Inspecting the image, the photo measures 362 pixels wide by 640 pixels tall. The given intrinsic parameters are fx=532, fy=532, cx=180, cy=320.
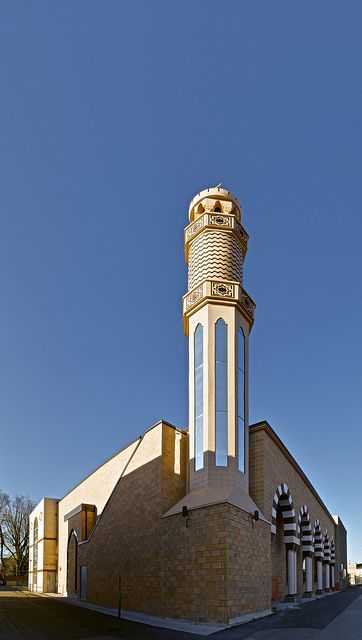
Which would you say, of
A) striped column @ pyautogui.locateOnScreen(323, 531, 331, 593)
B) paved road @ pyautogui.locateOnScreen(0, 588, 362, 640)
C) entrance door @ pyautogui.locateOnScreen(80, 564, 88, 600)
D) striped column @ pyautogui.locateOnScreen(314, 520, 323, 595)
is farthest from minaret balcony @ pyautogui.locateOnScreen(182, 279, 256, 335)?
striped column @ pyautogui.locateOnScreen(323, 531, 331, 593)

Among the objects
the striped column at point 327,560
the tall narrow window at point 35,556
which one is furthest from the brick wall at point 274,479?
the tall narrow window at point 35,556

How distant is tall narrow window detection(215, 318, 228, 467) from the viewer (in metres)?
20.2

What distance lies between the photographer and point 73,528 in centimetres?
3462

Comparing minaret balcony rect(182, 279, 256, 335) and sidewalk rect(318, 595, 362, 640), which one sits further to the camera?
minaret balcony rect(182, 279, 256, 335)

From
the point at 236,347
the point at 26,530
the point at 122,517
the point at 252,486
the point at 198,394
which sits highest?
the point at 236,347

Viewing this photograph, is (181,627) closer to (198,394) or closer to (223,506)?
(223,506)

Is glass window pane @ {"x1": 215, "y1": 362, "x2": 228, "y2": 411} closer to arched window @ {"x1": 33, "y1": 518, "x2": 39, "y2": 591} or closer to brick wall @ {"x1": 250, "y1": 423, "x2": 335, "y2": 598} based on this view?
brick wall @ {"x1": 250, "y1": 423, "x2": 335, "y2": 598}

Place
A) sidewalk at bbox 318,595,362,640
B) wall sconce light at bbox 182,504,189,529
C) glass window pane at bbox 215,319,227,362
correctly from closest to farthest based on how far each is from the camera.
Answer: sidewalk at bbox 318,595,362,640 → wall sconce light at bbox 182,504,189,529 → glass window pane at bbox 215,319,227,362

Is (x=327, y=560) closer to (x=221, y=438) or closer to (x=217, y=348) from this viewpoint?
(x=221, y=438)

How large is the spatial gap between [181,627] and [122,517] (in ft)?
24.4

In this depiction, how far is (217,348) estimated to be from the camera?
21.5 meters

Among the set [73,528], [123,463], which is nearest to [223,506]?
[123,463]

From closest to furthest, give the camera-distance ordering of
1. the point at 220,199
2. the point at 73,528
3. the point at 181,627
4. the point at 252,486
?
the point at 181,627, the point at 252,486, the point at 220,199, the point at 73,528

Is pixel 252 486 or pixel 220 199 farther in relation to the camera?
pixel 220 199
